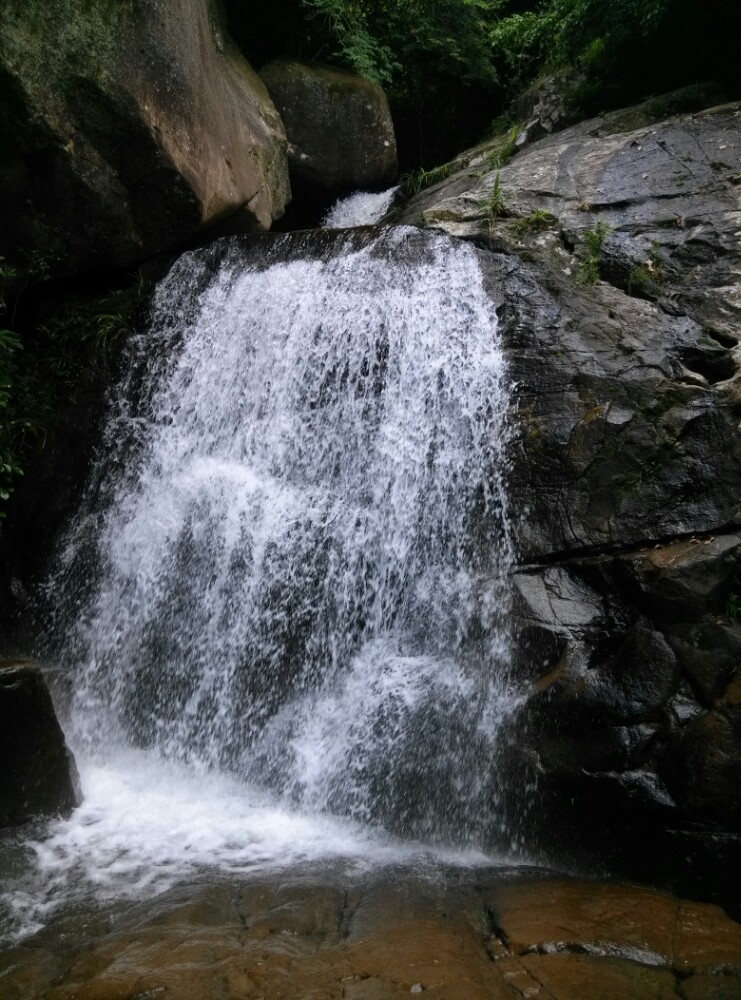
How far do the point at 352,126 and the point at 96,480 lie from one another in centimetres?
651

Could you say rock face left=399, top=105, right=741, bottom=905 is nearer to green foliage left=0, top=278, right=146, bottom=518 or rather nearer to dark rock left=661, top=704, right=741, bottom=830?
dark rock left=661, top=704, right=741, bottom=830

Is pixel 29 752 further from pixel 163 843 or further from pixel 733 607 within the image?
pixel 733 607

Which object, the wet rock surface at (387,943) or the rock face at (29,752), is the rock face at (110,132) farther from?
the wet rock surface at (387,943)

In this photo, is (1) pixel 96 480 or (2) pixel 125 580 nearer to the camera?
(2) pixel 125 580

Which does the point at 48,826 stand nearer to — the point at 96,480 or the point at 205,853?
the point at 205,853

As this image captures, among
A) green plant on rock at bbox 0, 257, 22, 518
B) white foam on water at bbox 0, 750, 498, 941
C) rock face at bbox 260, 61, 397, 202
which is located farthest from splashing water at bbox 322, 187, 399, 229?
white foam on water at bbox 0, 750, 498, 941

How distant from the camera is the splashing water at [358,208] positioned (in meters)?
10.8

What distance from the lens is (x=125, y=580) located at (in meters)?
6.93

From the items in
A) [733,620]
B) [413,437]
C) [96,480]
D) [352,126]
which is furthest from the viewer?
[352,126]

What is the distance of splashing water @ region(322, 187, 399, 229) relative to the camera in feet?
35.3

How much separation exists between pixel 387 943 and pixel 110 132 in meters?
7.14

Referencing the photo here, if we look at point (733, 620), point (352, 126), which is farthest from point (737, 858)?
point (352, 126)

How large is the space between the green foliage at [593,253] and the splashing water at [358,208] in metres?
4.00

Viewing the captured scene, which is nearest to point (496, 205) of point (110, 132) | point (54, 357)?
point (110, 132)
